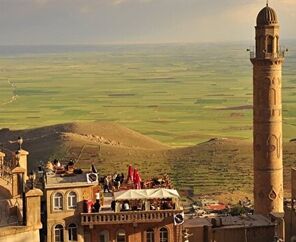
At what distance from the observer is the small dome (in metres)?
47.6

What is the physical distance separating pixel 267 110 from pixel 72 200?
72.5 ft

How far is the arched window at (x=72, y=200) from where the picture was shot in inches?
1124

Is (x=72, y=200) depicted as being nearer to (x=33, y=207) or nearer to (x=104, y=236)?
(x=104, y=236)

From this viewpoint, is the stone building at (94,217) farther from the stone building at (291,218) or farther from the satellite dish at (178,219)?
the stone building at (291,218)

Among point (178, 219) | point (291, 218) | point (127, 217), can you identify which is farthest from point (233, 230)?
point (127, 217)

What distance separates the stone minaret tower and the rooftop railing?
19412 millimetres

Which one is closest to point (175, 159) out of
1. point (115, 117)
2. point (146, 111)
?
point (115, 117)

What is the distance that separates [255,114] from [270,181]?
4.45 meters

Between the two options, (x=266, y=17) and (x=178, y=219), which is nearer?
(x=178, y=219)

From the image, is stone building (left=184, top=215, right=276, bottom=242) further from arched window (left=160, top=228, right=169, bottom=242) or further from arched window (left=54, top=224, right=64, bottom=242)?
arched window (left=54, top=224, right=64, bottom=242)

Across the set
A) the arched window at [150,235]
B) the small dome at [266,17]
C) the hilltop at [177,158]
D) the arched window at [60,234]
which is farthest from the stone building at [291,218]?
the hilltop at [177,158]

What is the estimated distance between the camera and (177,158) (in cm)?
8744

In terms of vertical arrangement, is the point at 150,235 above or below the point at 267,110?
below

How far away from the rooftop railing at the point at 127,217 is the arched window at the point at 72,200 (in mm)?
625
